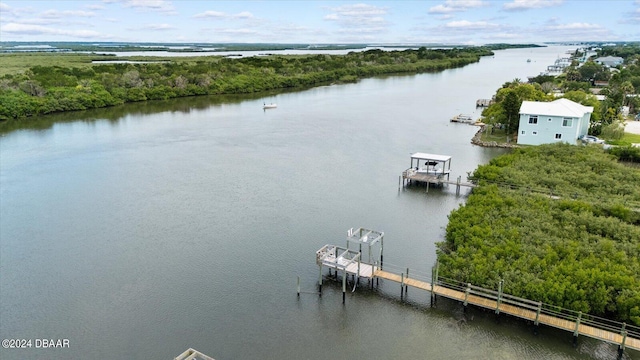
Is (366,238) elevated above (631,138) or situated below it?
below

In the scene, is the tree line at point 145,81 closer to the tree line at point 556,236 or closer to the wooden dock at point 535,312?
the tree line at point 556,236

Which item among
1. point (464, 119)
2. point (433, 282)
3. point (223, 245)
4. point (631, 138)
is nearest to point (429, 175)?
point (433, 282)

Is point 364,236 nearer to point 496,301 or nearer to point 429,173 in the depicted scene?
point 496,301

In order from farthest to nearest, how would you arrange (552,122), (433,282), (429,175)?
1. (552,122)
2. (429,175)
3. (433,282)

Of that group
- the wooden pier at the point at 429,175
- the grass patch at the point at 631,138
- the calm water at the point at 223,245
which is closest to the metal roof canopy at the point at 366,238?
the calm water at the point at 223,245

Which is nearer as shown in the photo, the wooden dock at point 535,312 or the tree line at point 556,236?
the wooden dock at point 535,312

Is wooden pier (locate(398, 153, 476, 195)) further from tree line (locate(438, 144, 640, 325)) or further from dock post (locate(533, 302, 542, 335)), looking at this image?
dock post (locate(533, 302, 542, 335))
